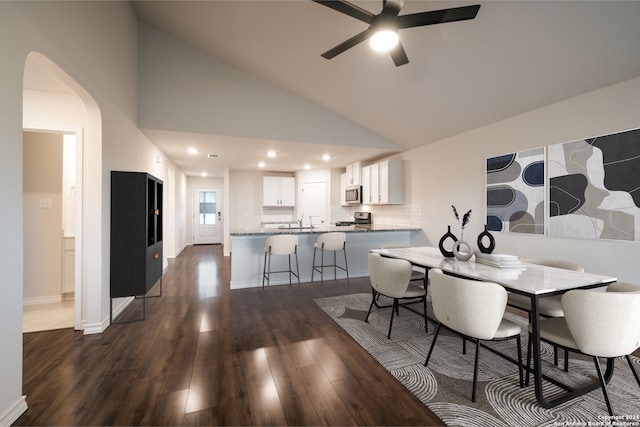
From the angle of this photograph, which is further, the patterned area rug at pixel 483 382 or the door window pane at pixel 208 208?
the door window pane at pixel 208 208

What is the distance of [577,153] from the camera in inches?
108

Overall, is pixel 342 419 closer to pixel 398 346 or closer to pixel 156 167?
pixel 398 346

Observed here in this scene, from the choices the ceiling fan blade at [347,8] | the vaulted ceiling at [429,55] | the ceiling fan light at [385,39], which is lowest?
the ceiling fan light at [385,39]

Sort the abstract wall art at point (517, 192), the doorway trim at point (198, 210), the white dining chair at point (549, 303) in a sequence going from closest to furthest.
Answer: the white dining chair at point (549, 303) < the abstract wall art at point (517, 192) < the doorway trim at point (198, 210)

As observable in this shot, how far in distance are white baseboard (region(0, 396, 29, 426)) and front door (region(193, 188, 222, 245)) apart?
307 inches

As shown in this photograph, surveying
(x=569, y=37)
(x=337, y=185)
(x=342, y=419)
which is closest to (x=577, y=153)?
(x=569, y=37)

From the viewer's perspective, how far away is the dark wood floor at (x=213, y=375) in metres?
1.59

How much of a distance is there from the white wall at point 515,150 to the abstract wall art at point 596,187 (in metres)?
0.09

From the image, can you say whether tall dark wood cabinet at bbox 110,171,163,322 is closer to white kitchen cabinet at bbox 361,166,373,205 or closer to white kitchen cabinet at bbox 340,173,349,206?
white kitchen cabinet at bbox 361,166,373,205

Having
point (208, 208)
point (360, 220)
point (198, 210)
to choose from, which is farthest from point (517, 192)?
point (198, 210)

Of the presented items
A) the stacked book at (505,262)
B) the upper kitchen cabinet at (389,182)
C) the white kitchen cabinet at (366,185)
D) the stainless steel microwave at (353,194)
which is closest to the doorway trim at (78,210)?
the stacked book at (505,262)

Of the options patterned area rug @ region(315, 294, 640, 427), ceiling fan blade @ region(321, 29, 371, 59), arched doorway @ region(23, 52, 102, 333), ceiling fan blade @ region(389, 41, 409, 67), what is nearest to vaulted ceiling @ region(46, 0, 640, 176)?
ceiling fan blade @ region(389, 41, 409, 67)

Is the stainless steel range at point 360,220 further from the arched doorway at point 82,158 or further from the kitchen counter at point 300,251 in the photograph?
the arched doorway at point 82,158

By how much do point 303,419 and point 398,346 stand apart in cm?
115
